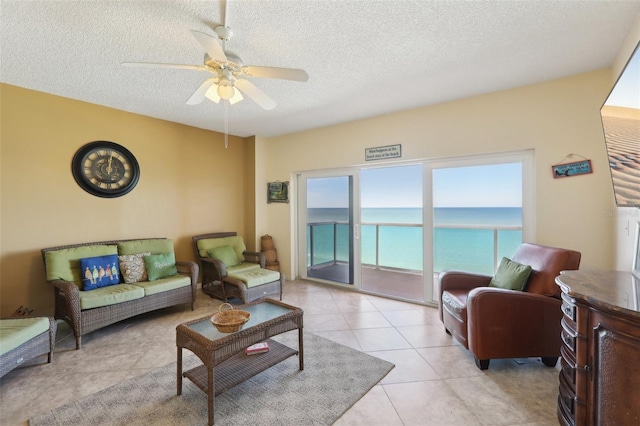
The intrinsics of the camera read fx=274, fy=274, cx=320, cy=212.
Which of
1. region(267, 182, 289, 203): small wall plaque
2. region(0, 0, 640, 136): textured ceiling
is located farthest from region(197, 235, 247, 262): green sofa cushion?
region(0, 0, 640, 136): textured ceiling

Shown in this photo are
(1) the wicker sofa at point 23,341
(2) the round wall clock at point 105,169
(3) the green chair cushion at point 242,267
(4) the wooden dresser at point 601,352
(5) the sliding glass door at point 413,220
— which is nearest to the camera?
(4) the wooden dresser at point 601,352

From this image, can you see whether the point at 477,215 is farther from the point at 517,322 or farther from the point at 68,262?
the point at 68,262

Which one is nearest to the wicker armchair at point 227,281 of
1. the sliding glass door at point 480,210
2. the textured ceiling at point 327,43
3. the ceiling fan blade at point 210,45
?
the textured ceiling at point 327,43

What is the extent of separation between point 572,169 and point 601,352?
2076 mm

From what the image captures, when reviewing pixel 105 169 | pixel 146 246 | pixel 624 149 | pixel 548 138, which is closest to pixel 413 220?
pixel 548 138

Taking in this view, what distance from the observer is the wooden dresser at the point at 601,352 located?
121cm

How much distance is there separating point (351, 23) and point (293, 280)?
157 inches

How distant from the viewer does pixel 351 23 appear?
1.96 meters

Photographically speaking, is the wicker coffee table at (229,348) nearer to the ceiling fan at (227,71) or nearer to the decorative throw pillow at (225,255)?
the ceiling fan at (227,71)

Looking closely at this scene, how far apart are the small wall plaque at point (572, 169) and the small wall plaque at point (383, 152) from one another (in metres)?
1.66

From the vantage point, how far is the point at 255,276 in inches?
146

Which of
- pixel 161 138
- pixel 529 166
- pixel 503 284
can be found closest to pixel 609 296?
pixel 503 284

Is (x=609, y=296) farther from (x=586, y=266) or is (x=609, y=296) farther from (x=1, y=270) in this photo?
(x=1, y=270)

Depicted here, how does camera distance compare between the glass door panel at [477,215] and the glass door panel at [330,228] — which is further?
the glass door panel at [330,228]
